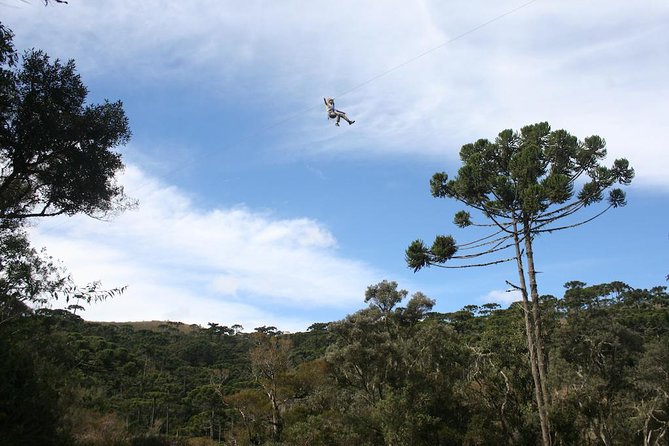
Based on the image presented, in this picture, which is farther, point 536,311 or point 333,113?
point 536,311

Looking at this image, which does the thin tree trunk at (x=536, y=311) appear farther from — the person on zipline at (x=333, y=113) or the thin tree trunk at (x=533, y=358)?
the person on zipline at (x=333, y=113)

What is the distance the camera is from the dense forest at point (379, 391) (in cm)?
1215

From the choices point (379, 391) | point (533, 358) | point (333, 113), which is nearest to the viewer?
point (333, 113)

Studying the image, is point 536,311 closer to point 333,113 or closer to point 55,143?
point 333,113

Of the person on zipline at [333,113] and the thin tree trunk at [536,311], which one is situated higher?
the person on zipline at [333,113]

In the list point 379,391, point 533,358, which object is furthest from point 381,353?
point 533,358

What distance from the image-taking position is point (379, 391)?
26297 mm

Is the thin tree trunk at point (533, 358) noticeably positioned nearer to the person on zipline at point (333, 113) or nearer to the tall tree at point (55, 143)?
the person on zipline at point (333, 113)

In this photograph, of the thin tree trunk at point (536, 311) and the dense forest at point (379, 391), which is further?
the thin tree trunk at point (536, 311)

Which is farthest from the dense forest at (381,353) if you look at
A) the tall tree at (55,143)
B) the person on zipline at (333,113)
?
the person on zipline at (333,113)

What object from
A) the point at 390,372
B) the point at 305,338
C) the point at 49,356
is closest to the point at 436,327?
the point at 390,372

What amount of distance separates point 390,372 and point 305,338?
2172 inches

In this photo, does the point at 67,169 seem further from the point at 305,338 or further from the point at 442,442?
the point at 305,338

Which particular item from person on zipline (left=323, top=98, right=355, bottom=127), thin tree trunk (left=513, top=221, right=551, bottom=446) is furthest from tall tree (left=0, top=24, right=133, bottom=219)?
thin tree trunk (left=513, top=221, right=551, bottom=446)
